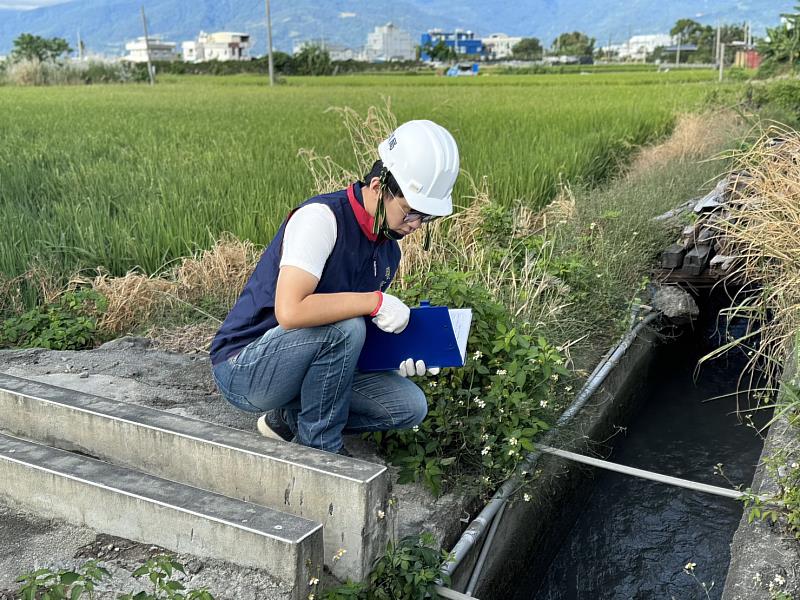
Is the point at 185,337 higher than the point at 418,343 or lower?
lower

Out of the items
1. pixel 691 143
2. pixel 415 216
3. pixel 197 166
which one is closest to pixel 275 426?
pixel 415 216

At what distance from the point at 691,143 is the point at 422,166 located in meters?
7.11

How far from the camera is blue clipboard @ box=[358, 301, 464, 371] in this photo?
2287 millimetres

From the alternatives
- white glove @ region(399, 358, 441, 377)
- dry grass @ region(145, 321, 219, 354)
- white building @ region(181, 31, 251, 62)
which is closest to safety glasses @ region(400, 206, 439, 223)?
white glove @ region(399, 358, 441, 377)

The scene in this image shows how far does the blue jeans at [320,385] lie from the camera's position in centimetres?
222

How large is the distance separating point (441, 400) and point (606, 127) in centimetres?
783

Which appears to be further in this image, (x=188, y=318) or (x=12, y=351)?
(x=188, y=318)

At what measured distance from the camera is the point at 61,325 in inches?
159

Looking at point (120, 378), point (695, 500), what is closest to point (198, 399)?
point (120, 378)

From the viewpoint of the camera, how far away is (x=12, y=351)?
3.59 meters

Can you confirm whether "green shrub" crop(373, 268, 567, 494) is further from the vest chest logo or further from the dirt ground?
the vest chest logo

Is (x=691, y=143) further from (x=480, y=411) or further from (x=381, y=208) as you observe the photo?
(x=381, y=208)

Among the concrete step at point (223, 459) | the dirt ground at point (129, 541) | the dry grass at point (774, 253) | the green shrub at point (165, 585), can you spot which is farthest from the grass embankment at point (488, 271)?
the green shrub at point (165, 585)

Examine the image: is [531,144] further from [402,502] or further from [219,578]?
[219,578]
